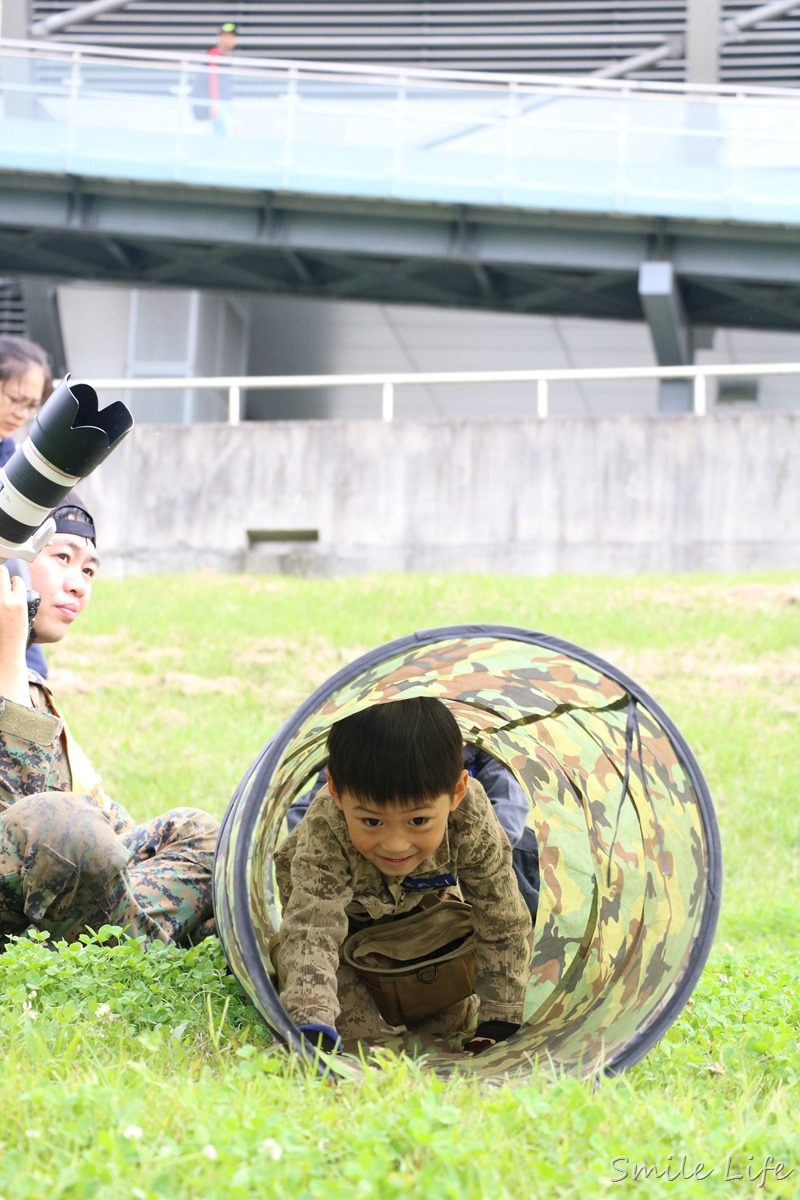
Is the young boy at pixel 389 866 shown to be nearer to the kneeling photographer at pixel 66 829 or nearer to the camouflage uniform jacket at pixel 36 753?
the kneeling photographer at pixel 66 829

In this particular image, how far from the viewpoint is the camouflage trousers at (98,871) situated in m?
3.82

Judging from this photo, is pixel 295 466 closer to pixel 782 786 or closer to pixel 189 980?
pixel 782 786

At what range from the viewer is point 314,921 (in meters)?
3.66

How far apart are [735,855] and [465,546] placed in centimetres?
675

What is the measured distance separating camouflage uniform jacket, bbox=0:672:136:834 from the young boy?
2.26 ft

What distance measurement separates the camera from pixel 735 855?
7.15 m

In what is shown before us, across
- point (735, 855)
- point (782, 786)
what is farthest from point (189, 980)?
point (782, 786)

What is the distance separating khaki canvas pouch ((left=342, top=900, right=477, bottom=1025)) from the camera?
4.04m

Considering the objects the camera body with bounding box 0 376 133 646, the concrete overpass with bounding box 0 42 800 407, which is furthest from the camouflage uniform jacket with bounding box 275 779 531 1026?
the concrete overpass with bounding box 0 42 800 407

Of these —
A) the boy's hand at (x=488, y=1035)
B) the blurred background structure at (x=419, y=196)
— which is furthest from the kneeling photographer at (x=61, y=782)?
the blurred background structure at (x=419, y=196)

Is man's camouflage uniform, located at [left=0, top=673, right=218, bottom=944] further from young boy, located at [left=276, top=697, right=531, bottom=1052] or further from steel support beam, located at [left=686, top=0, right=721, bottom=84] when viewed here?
steel support beam, located at [left=686, top=0, right=721, bottom=84]

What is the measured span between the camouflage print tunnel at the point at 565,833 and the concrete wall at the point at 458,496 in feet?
28.1

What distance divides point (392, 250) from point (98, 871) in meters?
14.5

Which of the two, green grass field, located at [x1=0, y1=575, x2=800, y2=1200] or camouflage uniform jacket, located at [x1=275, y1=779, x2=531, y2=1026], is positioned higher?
camouflage uniform jacket, located at [x1=275, y1=779, x2=531, y2=1026]
